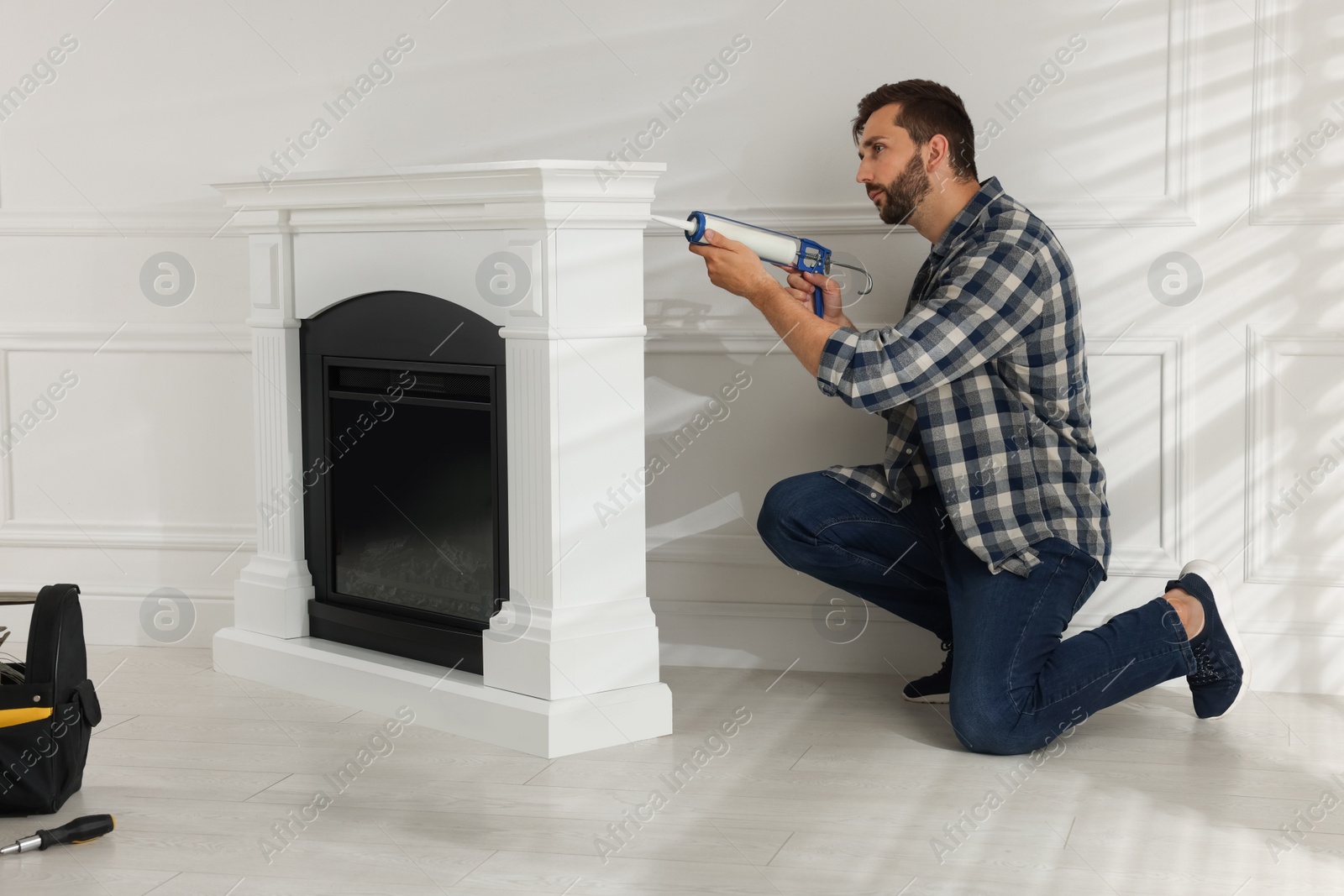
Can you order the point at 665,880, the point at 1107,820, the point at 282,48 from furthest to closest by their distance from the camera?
the point at 282,48, the point at 1107,820, the point at 665,880

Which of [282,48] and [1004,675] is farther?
[282,48]

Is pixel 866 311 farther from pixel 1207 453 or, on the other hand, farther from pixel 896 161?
pixel 1207 453

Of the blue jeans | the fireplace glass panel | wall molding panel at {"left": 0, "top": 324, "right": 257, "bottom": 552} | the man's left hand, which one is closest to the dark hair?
the man's left hand

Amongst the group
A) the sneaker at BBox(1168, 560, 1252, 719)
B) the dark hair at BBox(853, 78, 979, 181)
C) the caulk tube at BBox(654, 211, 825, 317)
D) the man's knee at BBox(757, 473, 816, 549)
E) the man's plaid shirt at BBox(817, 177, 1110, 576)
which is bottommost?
the sneaker at BBox(1168, 560, 1252, 719)

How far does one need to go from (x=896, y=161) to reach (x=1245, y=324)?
839 millimetres

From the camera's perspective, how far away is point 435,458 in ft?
8.66

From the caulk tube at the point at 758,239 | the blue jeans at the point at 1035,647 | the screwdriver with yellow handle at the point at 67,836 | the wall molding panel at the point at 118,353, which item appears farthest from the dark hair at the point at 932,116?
the screwdriver with yellow handle at the point at 67,836

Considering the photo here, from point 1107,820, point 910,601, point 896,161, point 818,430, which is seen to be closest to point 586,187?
point 896,161

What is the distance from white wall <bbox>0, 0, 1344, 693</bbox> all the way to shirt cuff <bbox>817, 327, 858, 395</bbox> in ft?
1.81

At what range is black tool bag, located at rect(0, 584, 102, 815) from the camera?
1.98 m

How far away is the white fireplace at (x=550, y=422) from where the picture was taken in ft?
7.64

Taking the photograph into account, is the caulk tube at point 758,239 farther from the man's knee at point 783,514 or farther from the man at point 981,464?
the man's knee at point 783,514

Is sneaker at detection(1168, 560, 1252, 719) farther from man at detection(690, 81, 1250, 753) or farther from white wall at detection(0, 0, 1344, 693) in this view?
white wall at detection(0, 0, 1344, 693)

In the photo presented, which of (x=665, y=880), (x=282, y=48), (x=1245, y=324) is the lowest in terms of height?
(x=665, y=880)
